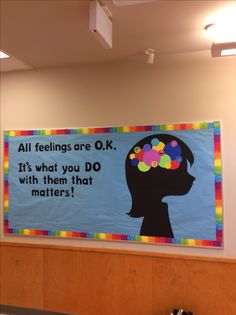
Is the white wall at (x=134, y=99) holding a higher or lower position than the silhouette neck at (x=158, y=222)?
higher

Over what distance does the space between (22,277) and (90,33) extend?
93.6 inches

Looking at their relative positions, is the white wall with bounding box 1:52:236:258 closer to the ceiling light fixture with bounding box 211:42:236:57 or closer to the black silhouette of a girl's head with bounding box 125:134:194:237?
the black silhouette of a girl's head with bounding box 125:134:194:237

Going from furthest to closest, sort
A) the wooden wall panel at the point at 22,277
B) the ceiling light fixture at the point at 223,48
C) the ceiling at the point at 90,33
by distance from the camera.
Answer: the wooden wall panel at the point at 22,277 → the ceiling light fixture at the point at 223,48 → the ceiling at the point at 90,33

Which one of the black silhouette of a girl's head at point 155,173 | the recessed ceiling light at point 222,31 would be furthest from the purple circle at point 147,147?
the recessed ceiling light at point 222,31

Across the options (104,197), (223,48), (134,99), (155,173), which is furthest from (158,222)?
(223,48)

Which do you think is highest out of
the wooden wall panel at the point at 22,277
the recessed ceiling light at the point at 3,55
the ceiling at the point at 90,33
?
the recessed ceiling light at the point at 3,55

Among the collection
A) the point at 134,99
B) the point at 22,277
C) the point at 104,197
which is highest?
the point at 134,99

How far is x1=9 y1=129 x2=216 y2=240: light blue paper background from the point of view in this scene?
258 cm

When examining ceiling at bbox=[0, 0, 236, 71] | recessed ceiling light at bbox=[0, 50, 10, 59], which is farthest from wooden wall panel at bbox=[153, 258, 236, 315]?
recessed ceiling light at bbox=[0, 50, 10, 59]

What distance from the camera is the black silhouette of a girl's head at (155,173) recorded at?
104 inches

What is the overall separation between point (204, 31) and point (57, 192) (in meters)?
1.90

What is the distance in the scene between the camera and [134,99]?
110 inches

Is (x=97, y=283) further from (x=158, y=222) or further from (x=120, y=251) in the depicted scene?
(x=158, y=222)

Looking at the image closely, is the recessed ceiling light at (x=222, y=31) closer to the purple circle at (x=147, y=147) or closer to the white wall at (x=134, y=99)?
→ the white wall at (x=134, y=99)
